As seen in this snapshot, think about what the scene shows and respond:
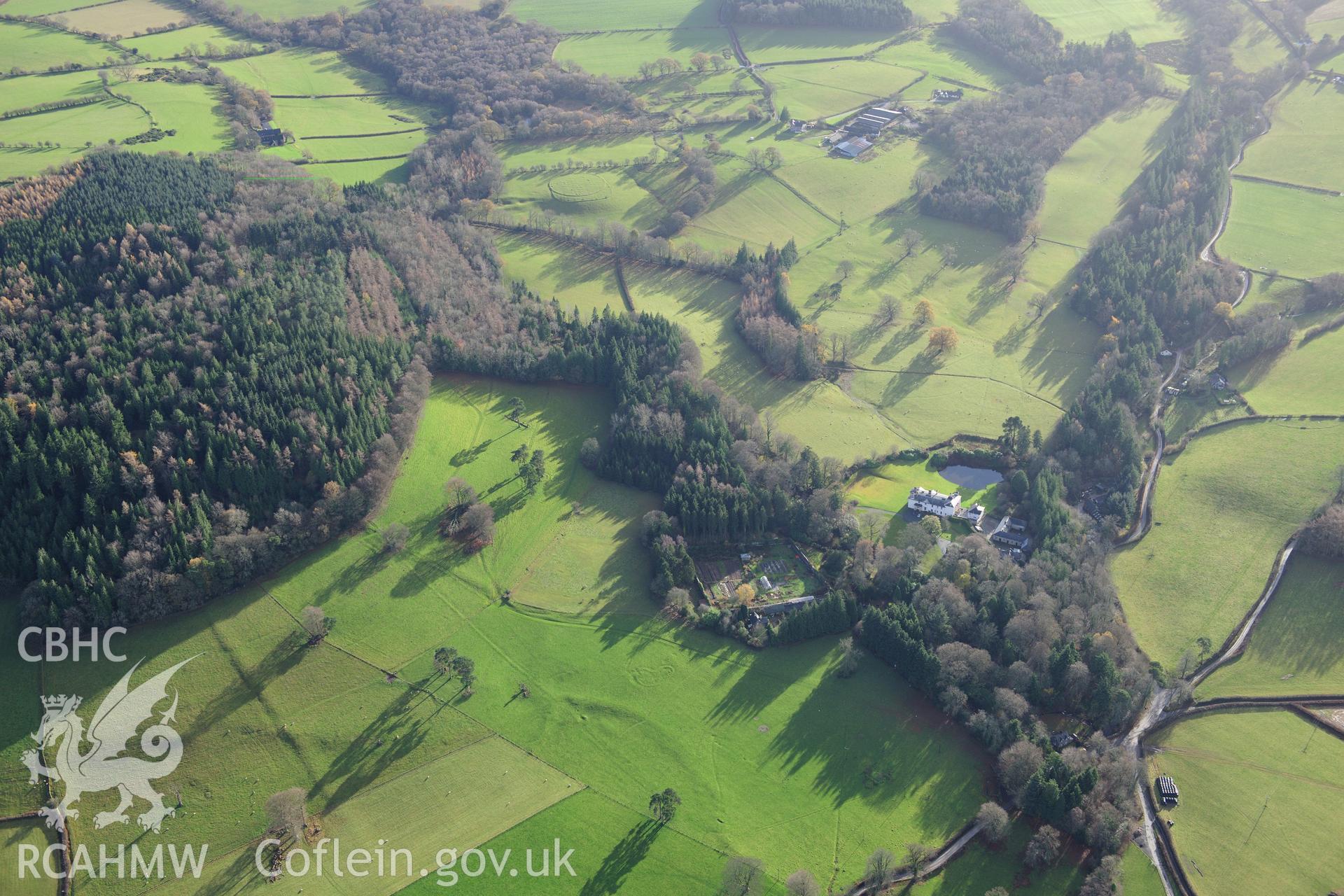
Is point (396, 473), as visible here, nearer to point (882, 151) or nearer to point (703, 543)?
point (703, 543)

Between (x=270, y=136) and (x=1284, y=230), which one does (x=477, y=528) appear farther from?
(x=1284, y=230)

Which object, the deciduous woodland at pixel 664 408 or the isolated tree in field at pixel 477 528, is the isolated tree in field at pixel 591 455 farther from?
the isolated tree in field at pixel 477 528

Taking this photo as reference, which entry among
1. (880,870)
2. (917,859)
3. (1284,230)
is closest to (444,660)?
(880,870)

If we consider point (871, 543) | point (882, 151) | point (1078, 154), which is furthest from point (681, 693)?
point (1078, 154)

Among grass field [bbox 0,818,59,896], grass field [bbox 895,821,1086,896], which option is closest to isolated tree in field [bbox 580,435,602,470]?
grass field [bbox 895,821,1086,896]

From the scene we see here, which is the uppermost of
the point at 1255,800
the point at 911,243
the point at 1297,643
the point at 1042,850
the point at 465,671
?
the point at 911,243

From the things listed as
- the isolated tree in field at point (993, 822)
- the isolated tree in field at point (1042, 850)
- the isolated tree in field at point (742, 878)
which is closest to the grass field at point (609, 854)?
the isolated tree in field at point (742, 878)
